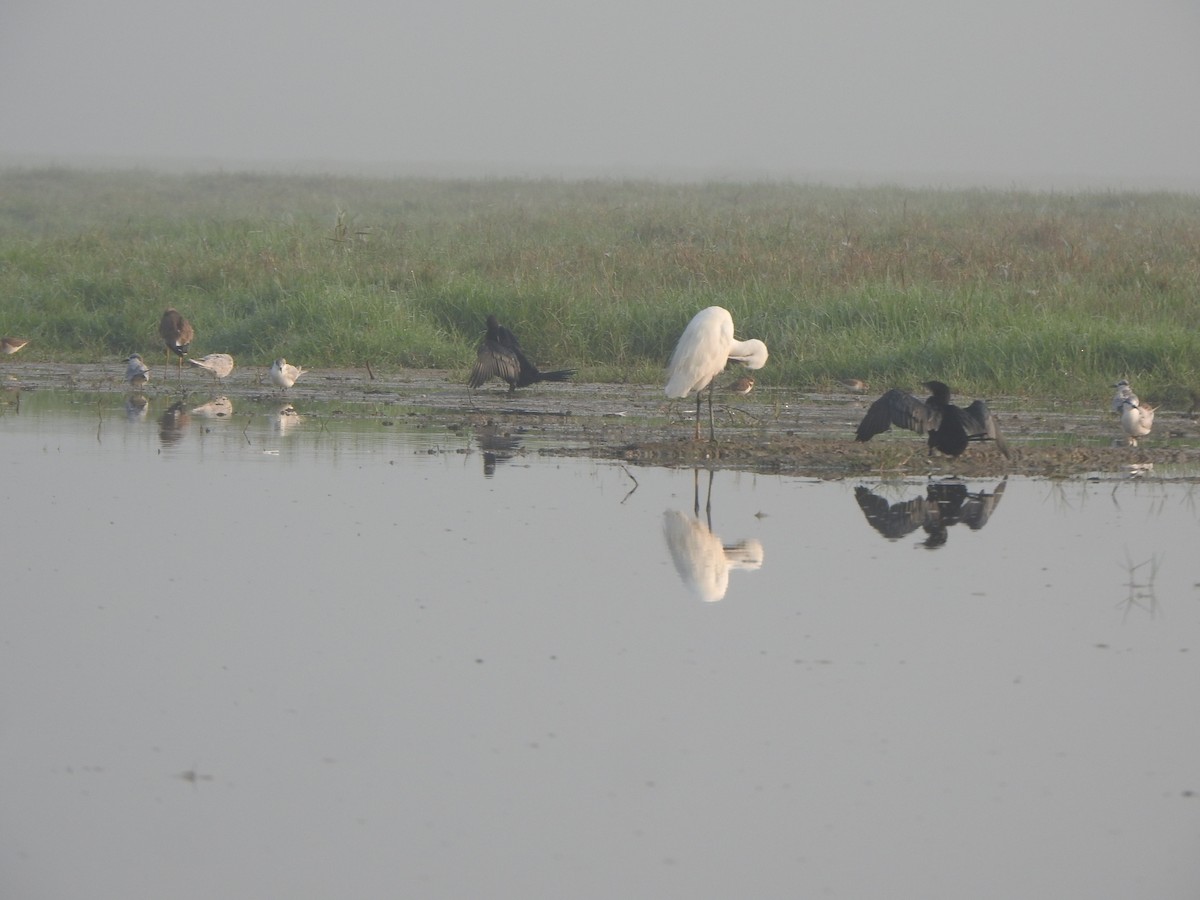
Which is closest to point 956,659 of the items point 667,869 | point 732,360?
point 667,869

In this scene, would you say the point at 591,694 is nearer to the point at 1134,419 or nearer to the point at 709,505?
the point at 709,505

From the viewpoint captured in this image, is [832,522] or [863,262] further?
[863,262]

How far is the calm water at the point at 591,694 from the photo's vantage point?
15.1 ft

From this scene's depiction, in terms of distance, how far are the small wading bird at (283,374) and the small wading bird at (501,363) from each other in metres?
1.76

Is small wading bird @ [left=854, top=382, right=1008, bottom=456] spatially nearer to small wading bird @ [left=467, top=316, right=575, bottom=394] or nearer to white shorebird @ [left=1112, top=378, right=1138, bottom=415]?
white shorebird @ [left=1112, top=378, right=1138, bottom=415]

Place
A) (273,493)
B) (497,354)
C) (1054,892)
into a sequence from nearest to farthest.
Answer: (1054,892) → (273,493) → (497,354)

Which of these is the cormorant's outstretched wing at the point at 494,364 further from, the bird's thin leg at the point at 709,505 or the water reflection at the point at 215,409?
the bird's thin leg at the point at 709,505

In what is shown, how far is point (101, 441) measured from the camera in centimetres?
1217

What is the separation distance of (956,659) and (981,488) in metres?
4.16

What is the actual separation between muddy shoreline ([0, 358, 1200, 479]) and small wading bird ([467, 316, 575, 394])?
19 centimetres

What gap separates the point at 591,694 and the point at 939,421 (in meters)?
5.80

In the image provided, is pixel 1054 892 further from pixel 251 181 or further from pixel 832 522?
pixel 251 181

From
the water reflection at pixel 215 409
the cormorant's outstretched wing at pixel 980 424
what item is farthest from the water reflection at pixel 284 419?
the cormorant's outstretched wing at pixel 980 424

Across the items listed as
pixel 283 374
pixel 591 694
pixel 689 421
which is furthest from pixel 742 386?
pixel 591 694
